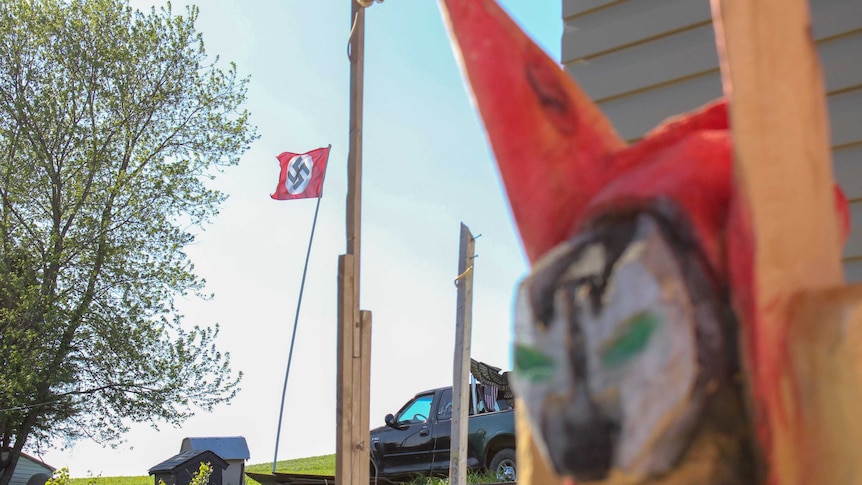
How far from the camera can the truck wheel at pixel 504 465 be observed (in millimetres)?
7988

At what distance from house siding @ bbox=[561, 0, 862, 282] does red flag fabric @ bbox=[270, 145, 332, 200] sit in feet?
18.6

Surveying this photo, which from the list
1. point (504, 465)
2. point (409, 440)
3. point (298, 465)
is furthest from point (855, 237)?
point (298, 465)

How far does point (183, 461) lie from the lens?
9.38 metres

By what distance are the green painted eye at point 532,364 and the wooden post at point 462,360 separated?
4.56m

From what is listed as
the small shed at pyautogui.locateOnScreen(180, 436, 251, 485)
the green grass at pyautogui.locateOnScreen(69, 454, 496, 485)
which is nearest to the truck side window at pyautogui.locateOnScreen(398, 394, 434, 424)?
the green grass at pyautogui.locateOnScreen(69, 454, 496, 485)

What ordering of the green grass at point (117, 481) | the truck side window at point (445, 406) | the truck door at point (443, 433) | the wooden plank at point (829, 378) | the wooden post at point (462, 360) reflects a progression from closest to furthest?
the wooden plank at point (829, 378)
the wooden post at point (462, 360)
the truck door at point (443, 433)
the truck side window at point (445, 406)
the green grass at point (117, 481)

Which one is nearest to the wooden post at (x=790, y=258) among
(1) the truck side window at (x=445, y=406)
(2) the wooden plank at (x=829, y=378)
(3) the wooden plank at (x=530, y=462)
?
(2) the wooden plank at (x=829, y=378)

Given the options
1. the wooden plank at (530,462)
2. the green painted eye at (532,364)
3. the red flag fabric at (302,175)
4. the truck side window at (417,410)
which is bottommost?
the wooden plank at (530,462)

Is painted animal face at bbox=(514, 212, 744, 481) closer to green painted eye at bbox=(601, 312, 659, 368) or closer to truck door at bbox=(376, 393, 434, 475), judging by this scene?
green painted eye at bbox=(601, 312, 659, 368)

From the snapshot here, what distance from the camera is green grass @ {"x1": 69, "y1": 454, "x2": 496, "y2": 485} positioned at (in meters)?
8.15

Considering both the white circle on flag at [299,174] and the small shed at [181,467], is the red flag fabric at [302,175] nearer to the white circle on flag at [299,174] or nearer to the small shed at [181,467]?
the white circle on flag at [299,174]

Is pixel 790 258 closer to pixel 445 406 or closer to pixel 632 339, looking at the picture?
pixel 632 339

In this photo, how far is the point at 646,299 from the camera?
0.77 metres

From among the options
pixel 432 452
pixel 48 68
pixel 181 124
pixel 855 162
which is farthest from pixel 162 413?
pixel 855 162
